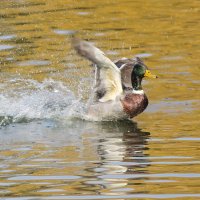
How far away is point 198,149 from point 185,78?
4015mm

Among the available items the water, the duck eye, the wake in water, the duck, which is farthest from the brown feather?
the wake in water

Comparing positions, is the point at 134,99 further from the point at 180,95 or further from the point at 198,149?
the point at 198,149

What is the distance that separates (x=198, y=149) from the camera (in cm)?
1035

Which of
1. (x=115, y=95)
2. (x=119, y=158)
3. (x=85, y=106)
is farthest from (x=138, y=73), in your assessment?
(x=119, y=158)

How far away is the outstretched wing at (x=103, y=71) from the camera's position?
37.9ft

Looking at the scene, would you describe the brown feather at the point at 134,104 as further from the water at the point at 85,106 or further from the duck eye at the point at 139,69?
the duck eye at the point at 139,69

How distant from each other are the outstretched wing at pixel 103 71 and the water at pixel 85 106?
40cm

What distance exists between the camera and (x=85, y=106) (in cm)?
1293

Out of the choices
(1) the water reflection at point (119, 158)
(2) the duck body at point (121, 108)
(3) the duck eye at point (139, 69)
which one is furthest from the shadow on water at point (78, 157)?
(3) the duck eye at point (139, 69)

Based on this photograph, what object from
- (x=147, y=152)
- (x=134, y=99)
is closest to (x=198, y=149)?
(x=147, y=152)

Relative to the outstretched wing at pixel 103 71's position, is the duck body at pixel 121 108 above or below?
below

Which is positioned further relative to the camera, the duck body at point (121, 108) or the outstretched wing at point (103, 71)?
the duck body at point (121, 108)

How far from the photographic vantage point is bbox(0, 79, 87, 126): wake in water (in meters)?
12.7

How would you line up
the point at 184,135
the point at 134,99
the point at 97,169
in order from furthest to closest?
the point at 134,99
the point at 184,135
the point at 97,169
